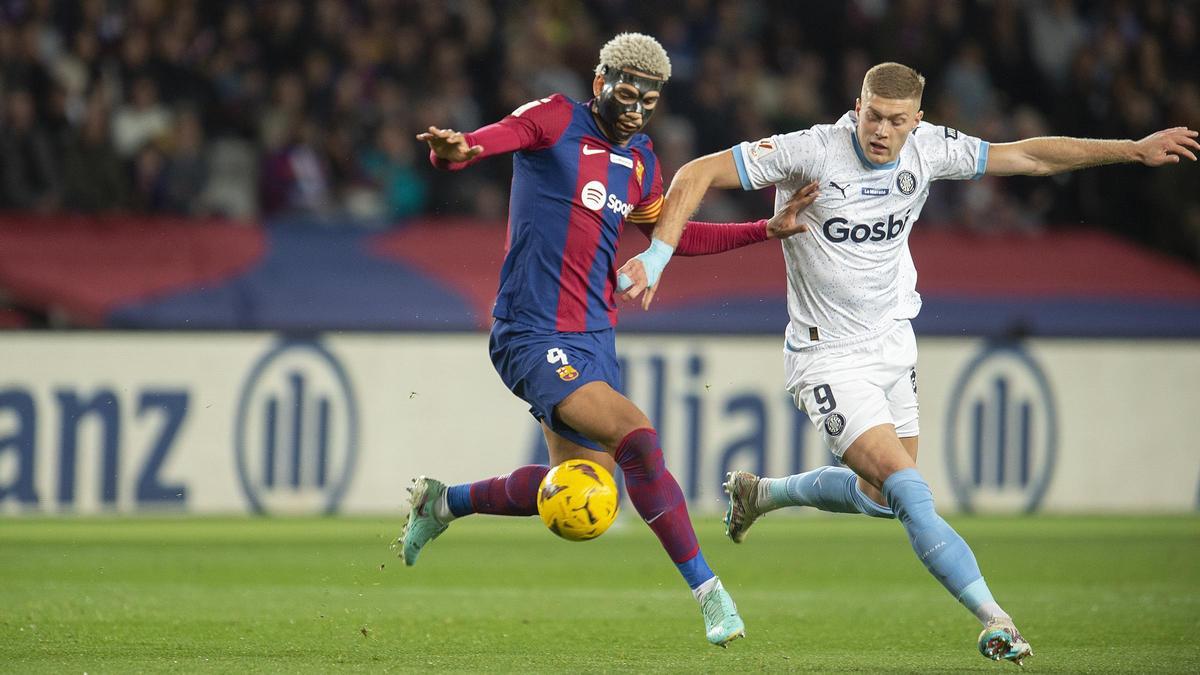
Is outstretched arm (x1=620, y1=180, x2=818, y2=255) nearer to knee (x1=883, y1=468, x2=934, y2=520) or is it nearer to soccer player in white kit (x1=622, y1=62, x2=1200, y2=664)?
soccer player in white kit (x1=622, y1=62, x2=1200, y2=664)

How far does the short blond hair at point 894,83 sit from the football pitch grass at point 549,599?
221cm

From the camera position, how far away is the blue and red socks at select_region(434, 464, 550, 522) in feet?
24.9

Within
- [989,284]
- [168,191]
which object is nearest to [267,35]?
[168,191]

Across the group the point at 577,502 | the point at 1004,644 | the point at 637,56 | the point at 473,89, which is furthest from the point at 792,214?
the point at 473,89

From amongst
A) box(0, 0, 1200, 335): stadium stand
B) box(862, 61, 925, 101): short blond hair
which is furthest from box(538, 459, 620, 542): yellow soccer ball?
box(0, 0, 1200, 335): stadium stand

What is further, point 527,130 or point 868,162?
point 868,162

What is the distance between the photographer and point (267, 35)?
1513cm

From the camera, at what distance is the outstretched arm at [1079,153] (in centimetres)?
707

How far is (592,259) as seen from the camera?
713 cm

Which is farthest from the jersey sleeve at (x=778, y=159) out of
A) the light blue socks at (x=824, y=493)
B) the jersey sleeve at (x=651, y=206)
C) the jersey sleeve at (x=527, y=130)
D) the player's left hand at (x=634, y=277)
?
the light blue socks at (x=824, y=493)

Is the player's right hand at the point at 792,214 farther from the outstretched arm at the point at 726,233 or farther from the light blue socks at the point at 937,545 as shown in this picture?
the light blue socks at the point at 937,545

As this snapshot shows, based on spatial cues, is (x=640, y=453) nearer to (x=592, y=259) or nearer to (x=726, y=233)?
(x=592, y=259)

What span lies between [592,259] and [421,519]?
168 cm

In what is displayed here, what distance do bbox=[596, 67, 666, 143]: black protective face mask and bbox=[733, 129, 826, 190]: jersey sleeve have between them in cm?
42
